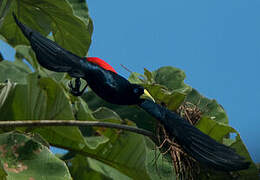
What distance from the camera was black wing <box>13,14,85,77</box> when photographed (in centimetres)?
56

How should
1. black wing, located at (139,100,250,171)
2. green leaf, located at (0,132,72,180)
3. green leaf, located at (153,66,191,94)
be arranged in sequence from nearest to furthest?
black wing, located at (139,100,250,171)
green leaf, located at (0,132,72,180)
green leaf, located at (153,66,191,94)

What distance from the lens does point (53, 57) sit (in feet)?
1.84

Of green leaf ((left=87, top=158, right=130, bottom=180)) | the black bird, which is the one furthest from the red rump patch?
green leaf ((left=87, top=158, right=130, bottom=180))

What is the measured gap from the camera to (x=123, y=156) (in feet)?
5.27

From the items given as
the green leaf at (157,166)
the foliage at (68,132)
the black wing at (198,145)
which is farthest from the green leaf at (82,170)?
the black wing at (198,145)

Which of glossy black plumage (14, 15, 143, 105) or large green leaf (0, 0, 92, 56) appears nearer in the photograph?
glossy black plumage (14, 15, 143, 105)

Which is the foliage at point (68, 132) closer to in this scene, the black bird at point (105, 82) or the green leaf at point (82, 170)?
the green leaf at point (82, 170)

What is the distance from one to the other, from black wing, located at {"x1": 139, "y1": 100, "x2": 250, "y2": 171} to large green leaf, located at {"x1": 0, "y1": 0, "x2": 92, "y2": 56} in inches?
44.2

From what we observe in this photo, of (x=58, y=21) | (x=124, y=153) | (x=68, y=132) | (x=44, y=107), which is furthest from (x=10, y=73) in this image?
(x=124, y=153)

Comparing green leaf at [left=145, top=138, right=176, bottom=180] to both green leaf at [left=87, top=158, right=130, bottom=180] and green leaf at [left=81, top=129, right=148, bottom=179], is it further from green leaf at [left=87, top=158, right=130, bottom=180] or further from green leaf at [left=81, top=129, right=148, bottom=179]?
green leaf at [left=87, top=158, right=130, bottom=180]

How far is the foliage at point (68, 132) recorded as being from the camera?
1.29 m

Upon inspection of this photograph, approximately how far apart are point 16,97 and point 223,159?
4.05 ft

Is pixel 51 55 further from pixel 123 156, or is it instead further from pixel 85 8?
pixel 85 8

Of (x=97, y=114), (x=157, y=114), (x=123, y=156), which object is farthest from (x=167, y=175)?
(x=157, y=114)
